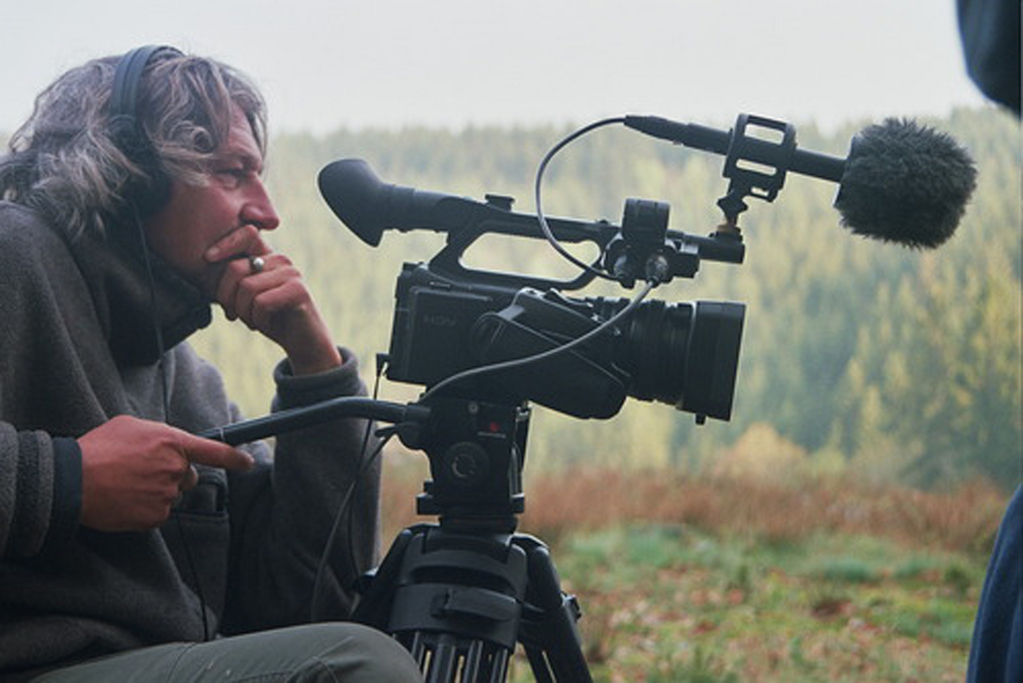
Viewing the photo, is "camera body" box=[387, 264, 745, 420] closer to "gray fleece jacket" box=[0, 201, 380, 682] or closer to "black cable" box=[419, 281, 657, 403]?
"black cable" box=[419, 281, 657, 403]

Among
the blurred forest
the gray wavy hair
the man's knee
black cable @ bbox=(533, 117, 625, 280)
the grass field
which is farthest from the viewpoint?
the blurred forest

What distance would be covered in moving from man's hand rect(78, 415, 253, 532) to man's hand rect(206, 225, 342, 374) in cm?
18

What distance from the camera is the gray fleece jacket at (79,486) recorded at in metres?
1.19

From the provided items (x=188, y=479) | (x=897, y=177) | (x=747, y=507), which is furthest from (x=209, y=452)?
(x=747, y=507)

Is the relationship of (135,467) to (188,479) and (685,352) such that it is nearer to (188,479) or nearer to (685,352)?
(188,479)

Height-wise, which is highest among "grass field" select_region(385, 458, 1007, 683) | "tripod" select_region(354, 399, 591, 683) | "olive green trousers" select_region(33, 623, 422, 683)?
"tripod" select_region(354, 399, 591, 683)

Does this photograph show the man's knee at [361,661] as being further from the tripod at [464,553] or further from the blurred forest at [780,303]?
the blurred forest at [780,303]

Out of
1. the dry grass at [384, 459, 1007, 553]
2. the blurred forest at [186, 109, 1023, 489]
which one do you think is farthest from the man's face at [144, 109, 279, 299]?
the dry grass at [384, 459, 1007, 553]

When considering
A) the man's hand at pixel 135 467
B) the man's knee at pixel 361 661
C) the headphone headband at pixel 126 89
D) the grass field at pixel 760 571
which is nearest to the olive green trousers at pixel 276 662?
the man's knee at pixel 361 661

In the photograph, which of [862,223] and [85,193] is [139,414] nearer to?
[85,193]

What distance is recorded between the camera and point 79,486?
3.82ft

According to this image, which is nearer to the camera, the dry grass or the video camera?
the video camera

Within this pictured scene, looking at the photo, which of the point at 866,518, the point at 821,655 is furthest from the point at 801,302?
the point at 821,655

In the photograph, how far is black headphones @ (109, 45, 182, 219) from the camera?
1.35 metres
